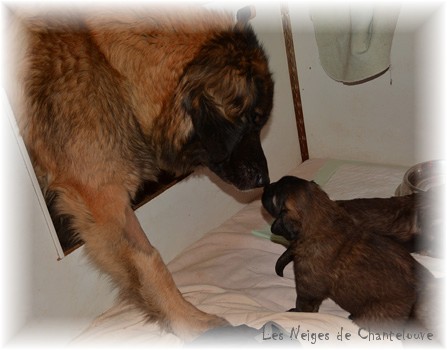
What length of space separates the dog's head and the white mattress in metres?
0.59

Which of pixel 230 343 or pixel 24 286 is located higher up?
pixel 24 286

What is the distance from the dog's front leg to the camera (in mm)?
1747

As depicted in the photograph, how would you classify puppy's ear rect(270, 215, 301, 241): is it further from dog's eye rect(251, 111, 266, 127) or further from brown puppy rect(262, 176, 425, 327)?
dog's eye rect(251, 111, 266, 127)

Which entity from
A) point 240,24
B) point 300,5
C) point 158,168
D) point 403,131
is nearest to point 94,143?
point 158,168

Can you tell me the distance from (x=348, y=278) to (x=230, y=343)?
17.6 inches

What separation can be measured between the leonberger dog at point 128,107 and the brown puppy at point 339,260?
13.3 inches

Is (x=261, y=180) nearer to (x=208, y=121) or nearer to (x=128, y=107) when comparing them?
(x=208, y=121)

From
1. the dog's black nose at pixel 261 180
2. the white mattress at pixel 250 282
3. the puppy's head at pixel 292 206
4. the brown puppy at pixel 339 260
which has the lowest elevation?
the white mattress at pixel 250 282

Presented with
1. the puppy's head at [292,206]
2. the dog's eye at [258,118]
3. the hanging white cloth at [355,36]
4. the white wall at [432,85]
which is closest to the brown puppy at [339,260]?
the puppy's head at [292,206]

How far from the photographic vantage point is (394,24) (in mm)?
2688

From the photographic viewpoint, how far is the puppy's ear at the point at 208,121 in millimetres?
1750

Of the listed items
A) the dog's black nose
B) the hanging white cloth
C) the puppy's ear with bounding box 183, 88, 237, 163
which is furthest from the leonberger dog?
the hanging white cloth

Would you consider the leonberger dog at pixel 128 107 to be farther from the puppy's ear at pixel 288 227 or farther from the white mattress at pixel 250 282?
the puppy's ear at pixel 288 227

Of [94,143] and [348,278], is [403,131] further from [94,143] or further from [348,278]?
[94,143]
